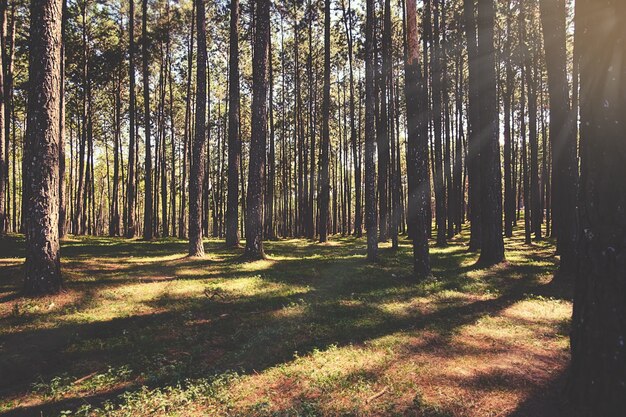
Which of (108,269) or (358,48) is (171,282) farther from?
(358,48)

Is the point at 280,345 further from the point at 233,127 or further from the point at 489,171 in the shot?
the point at 233,127

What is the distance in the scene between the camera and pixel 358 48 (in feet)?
86.4

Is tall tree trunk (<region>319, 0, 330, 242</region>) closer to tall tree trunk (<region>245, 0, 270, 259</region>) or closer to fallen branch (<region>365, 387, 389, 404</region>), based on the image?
tall tree trunk (<region>245, 0, 270, 259</region>)

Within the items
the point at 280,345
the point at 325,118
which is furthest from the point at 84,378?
the point at 325,118

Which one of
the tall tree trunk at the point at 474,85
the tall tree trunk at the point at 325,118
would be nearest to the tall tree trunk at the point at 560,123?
the tall tree trunk at the point at 474,85

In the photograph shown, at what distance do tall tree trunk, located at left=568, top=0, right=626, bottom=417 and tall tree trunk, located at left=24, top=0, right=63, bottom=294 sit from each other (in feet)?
32.2

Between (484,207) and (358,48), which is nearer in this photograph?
(484,207)

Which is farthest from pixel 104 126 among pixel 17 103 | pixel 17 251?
pixel 17 251

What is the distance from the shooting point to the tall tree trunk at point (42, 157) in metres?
7.97

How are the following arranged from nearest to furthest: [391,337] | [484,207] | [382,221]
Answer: [391,337]
[484,207]
[382,221]

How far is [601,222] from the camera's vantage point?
3607 mm

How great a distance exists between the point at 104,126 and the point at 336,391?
38.7 metres

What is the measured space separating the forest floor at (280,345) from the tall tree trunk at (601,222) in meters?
0.65

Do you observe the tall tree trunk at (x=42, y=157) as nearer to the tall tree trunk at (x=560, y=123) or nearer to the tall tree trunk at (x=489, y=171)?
the tall tree trunk at (x=489, y=171)
